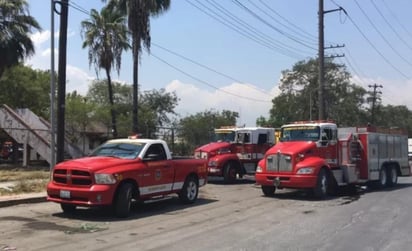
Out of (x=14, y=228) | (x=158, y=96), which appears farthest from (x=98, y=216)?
(x=158, y=96)

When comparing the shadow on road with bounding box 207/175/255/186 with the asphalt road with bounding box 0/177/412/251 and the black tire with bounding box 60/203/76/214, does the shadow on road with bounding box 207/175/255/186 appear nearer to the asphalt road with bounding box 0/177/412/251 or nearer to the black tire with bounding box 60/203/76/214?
the asphalt road with bounding box 0/177/412/251

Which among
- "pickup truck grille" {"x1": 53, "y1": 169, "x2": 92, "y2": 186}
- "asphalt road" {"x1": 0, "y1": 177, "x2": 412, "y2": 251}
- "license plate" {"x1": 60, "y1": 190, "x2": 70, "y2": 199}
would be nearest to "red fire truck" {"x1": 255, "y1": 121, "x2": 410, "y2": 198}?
"asphalt road" {"x1": 0, "y1": 177, "x2": 412, "y2": 251}

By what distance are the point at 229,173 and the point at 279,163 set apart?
6.00 metres

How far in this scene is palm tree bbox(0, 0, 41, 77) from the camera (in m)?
31.3

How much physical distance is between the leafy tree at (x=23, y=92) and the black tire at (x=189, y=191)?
2916 cm

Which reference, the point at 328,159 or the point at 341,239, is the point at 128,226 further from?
the point at 328,159

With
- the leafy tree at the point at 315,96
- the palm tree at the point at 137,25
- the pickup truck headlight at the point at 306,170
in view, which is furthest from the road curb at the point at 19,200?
the leafy tree at the point at 315,96

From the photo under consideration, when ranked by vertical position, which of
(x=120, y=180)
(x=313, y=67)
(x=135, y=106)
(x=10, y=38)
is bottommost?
(x=120, y=180)

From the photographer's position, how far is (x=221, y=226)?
478 inches

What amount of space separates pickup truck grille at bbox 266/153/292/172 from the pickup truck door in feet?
15.6

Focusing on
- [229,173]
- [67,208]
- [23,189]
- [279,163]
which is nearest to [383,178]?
[229,173]

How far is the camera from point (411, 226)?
12250mm

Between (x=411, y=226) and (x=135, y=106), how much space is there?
1819 centimetres

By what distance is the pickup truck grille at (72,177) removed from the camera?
12812 mm
